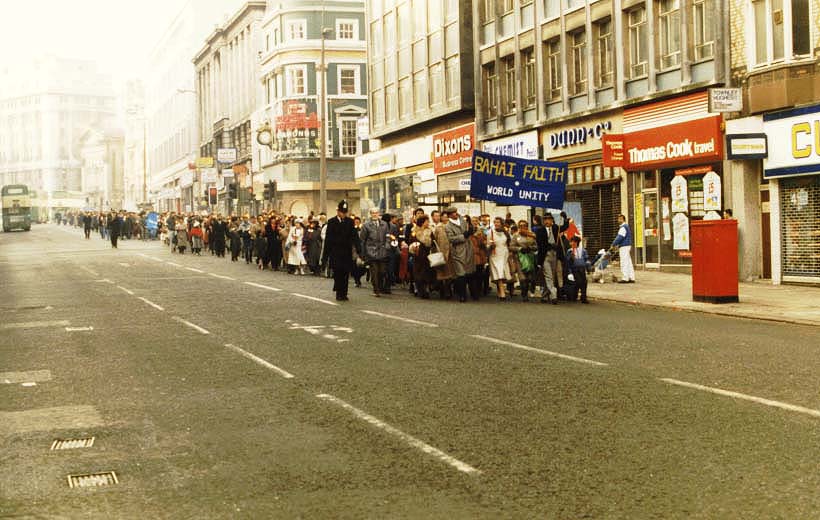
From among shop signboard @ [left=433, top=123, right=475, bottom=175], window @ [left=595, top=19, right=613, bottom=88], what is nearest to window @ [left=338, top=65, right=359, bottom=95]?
shop signboard @ [left=433, top=123, right=475, bottom=175]

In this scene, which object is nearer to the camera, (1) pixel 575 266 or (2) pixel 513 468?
(2) pixel 513 468

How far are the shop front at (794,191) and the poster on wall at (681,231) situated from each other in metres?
3.41

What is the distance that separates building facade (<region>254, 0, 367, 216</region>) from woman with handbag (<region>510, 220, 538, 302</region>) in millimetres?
50528

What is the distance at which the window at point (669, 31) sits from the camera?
29.4 m

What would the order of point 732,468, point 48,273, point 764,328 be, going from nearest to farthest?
point 732,468 < point 764,328 < point 48,273

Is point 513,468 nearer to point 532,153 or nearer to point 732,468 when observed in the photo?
point 732,468

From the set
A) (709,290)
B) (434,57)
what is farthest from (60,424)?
(434,57)

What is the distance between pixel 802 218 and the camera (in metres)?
24.6

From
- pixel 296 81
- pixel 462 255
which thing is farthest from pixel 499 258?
pixel 296 81

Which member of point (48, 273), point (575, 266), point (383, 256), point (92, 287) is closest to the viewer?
point (575, 266)

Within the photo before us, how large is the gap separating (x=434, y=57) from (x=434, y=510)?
40.7 m

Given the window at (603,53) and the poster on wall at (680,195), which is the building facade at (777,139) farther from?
the window at (603,53)

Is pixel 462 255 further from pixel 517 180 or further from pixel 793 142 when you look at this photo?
pixel 793 142

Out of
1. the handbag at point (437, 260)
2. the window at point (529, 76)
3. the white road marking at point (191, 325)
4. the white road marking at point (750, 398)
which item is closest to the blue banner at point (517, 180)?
the handbag at point (437, 260)
